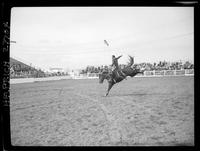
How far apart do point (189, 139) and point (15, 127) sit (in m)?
2.07

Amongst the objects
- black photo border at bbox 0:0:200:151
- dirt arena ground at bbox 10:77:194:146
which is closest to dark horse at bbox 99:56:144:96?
dirt arena ground at bbox 10:77:194:146

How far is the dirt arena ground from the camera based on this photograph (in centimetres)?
202

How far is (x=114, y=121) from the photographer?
2.12 m

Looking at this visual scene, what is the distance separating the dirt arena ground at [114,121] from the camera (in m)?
2.02

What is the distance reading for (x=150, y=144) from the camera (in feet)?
6.57
